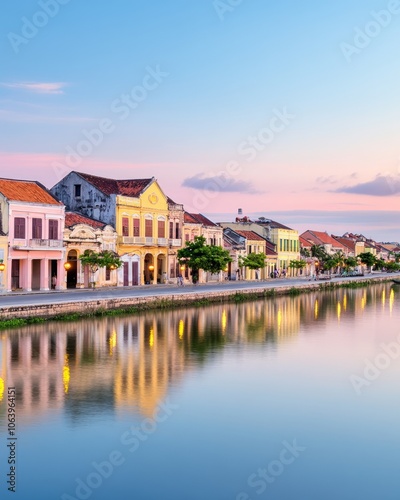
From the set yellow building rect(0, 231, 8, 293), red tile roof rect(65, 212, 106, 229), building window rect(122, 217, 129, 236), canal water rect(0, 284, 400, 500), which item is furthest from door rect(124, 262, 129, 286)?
canal water rect(0, 284, 400, 500)

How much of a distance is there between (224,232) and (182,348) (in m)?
48.8

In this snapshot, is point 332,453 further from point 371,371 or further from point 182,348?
point 182,348

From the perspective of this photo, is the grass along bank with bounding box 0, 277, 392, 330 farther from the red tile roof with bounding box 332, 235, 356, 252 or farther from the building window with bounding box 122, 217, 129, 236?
the red tile roof with bounding box 332, 235, 356, 252

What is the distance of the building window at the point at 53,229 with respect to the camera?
46.7m

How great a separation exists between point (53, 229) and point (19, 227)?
302cm

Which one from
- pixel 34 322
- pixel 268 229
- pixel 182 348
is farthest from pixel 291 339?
pixel 268 229

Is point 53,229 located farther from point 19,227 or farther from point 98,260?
point 98,260

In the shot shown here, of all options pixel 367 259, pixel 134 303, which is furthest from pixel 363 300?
pixel 367 259

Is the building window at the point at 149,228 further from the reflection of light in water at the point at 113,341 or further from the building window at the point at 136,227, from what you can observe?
the reflection of light in water at the point at 113,341

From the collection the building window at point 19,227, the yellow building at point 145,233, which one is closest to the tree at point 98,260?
the yellow building at point 145,233

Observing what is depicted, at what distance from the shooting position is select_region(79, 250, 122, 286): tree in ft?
157

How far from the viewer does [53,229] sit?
4684 cm

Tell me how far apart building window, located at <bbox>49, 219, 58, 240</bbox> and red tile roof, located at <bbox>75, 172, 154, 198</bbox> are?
26.4ft

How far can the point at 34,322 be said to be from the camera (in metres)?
32.8
